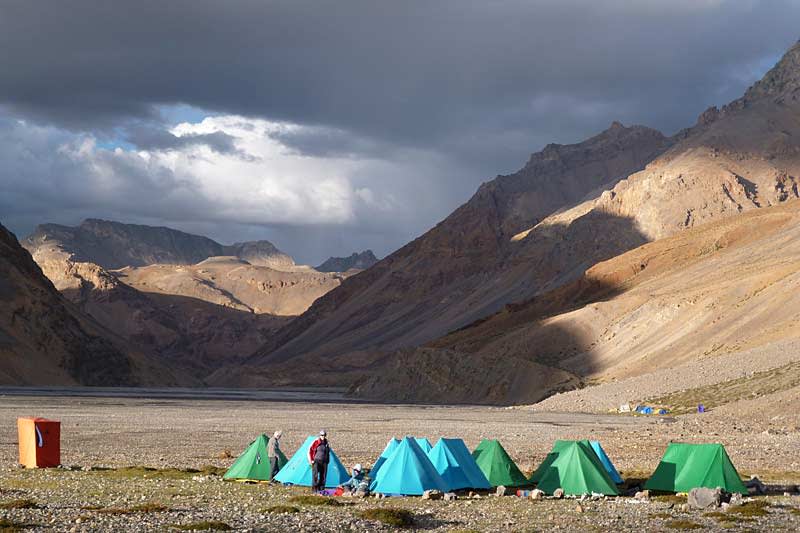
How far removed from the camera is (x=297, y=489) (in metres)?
31.6

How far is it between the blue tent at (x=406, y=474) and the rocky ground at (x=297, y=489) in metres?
0.77

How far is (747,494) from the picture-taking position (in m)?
32.3

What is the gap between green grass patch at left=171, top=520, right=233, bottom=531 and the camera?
22984mm

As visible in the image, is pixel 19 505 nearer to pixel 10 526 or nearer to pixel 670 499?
pixel 10 526

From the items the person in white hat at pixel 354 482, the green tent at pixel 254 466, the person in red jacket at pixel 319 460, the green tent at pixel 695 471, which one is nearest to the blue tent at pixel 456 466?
the person in white hat at pixel 354 482

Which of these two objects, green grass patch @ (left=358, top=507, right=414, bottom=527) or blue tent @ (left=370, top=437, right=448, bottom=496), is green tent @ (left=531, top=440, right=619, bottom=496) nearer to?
blue tent @ (left=370, top=437, right=448, bottom=496)

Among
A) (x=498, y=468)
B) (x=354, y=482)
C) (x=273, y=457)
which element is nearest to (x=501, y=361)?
(x=498, y=468)

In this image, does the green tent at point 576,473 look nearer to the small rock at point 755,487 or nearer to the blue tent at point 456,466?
the blue tent at point 456,466

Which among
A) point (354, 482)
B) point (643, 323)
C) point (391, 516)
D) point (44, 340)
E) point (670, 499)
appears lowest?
point (670, 499)

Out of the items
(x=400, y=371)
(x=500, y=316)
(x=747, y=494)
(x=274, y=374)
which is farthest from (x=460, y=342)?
(x=747, y=494)

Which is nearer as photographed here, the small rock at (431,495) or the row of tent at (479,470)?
the small rock at (431,495)

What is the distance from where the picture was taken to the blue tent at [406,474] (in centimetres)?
3069

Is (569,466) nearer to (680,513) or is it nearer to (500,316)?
(680,513)

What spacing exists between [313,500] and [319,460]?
2.28m
